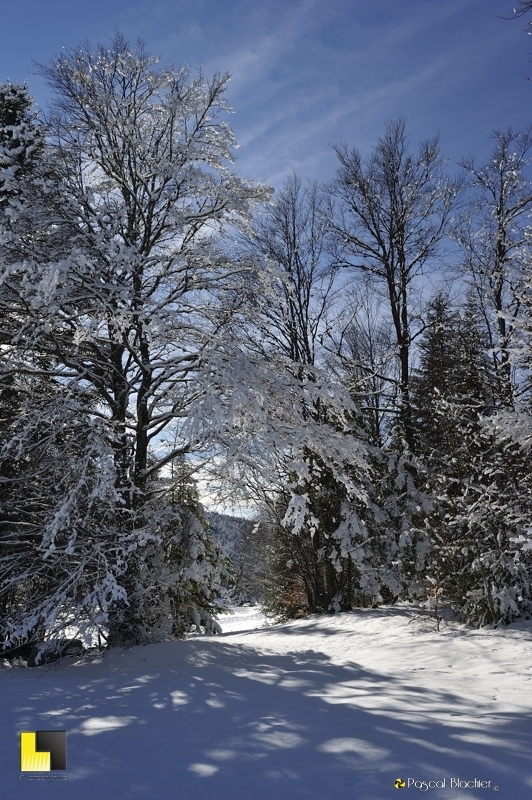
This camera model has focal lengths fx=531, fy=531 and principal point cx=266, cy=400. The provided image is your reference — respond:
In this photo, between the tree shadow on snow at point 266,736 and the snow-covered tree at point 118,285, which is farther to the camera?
the snow-covered tree at point 118,285

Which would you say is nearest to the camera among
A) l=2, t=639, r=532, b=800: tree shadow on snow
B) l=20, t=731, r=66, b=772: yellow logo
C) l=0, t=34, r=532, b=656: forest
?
l=2, t=639, r=532, b=800: tree shadow on snow

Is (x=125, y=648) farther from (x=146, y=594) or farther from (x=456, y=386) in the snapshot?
(x=456, y=386)

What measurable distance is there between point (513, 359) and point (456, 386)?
2.74 metres

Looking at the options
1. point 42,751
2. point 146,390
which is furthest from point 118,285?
point 42,751

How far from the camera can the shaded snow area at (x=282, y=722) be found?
3.06 metres

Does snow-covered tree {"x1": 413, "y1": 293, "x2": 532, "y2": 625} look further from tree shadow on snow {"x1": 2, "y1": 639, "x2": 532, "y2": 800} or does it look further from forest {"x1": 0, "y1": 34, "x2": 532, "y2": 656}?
tree shadow on snow {"x1": 2, "y1": 639, "x2": 532, "y2": 800}

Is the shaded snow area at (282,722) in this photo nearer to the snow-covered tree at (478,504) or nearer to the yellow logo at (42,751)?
the yellow logo at (42,751)

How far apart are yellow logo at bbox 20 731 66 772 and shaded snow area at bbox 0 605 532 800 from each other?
0.07m

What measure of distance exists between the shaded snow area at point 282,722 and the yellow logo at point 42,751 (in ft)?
0.24

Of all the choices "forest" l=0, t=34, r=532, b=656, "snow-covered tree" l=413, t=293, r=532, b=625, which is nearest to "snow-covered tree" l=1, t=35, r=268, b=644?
"forest" l=0, t=34, r=532, b=656

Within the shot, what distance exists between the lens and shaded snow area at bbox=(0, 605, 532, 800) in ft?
10.0

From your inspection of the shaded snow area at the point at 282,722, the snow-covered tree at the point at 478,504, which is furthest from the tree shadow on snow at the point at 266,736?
the snow-covered tree at the point at 478,504

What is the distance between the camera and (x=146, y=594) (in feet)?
27.4

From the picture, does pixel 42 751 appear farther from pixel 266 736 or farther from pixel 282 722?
pixel 282 722
